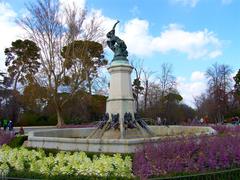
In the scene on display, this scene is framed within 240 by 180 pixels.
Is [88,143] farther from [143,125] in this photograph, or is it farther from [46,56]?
[46,56]

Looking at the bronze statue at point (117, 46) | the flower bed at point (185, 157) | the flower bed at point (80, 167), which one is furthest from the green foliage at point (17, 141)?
the flower bed at point (185, 157)

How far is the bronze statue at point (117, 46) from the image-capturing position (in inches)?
691

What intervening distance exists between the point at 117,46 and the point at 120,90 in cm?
229

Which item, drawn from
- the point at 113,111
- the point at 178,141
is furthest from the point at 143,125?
the point at 178,141

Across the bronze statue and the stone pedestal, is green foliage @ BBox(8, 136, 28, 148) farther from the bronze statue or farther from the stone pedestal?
the bronze statue

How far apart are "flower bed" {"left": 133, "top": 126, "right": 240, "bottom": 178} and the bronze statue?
8444 millimetres

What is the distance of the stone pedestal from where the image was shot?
1705cm

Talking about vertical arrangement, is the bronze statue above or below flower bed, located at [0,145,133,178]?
above

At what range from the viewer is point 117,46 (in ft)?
58.8

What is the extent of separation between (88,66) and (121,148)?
101ft

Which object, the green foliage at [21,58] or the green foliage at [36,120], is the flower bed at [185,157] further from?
the green foliage at [21,58]

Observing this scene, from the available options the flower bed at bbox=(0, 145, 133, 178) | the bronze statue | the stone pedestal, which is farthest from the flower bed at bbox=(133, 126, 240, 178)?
the bronze statue

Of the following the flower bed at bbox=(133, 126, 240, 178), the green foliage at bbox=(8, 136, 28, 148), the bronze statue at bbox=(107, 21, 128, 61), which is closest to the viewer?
the flower bed at bbox=(133, 126, 240, 178)

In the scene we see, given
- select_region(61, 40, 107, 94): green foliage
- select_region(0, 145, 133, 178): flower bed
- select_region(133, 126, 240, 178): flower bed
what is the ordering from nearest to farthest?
select_region(0, 145, 133, 178): flower bed → select_region(133, 126, 240, 178): flower bed → select_region(61, 40, 107, 94): green foliage
